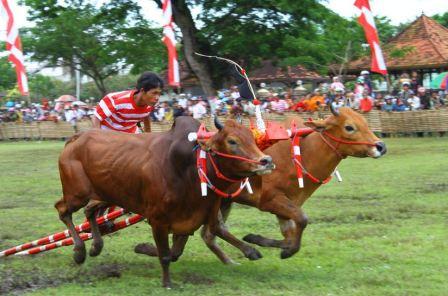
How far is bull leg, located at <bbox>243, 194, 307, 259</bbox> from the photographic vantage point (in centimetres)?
709

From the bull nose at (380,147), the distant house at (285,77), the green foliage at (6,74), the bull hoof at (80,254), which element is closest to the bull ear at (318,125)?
the bull nose at (380,147)

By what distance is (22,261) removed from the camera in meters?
7.73

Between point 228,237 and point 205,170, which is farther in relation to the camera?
point 228,237

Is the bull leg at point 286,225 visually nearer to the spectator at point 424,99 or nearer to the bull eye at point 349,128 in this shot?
the bull eye at point 349,128

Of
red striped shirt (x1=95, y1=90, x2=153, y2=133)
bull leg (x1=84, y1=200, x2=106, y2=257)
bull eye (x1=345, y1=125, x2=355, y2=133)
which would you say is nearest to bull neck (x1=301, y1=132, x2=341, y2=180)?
bull eye (x1=345, y1=125, x2=355, y2=133)

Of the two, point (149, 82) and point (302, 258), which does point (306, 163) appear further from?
point (149, 82)

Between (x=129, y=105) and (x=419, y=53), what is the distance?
26.4 meters

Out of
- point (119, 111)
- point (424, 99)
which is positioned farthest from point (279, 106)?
point (119, 111)

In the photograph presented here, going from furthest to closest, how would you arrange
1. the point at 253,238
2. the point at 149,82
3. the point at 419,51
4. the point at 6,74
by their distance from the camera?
the point at 6,74 < the point at 419,51 < the point at 149,82 < the point at 253,238

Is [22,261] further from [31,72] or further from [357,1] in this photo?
[31,72]

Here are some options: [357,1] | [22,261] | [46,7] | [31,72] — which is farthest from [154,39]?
[31,72]

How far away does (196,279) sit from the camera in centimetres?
682

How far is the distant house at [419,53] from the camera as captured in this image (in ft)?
101

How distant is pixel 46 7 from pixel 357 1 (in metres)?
16.5
